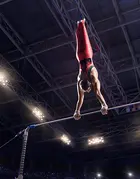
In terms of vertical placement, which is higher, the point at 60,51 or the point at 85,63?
the point at 60,51

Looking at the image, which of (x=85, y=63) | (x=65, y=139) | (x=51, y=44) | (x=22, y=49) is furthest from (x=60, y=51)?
(x=65, y=139)

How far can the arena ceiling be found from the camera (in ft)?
22.2

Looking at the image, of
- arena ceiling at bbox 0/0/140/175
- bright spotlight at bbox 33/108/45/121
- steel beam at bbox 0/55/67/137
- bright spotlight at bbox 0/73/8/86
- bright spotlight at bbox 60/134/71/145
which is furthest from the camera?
bright spotlight at bbox 60/134/71/145

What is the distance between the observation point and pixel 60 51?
8.00 meters

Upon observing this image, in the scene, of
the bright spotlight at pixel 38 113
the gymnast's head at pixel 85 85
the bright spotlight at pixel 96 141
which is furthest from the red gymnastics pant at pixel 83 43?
the bright spotlight at pixel 96 141

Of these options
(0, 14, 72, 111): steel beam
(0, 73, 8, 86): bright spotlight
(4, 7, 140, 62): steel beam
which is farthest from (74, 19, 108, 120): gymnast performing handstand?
(0, 73, 8, 86): bright spotlight

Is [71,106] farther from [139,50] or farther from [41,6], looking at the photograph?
[41,6]

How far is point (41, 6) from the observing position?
6.81 m

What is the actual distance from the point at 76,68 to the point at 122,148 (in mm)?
5935

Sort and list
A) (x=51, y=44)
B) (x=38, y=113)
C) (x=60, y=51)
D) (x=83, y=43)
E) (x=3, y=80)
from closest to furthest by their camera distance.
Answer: (x=83, y=43), (x=51, y=44), (x=3, y=80), (x=60, y=51), (x=38, y=113)

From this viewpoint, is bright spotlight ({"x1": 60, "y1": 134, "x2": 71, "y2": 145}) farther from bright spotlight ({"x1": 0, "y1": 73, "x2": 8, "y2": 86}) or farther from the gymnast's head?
the gymnast's head

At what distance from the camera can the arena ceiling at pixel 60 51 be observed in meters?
6.78

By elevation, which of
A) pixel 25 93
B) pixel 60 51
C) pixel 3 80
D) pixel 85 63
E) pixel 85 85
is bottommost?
pixel 85 85

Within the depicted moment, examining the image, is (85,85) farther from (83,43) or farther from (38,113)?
(38,113)
